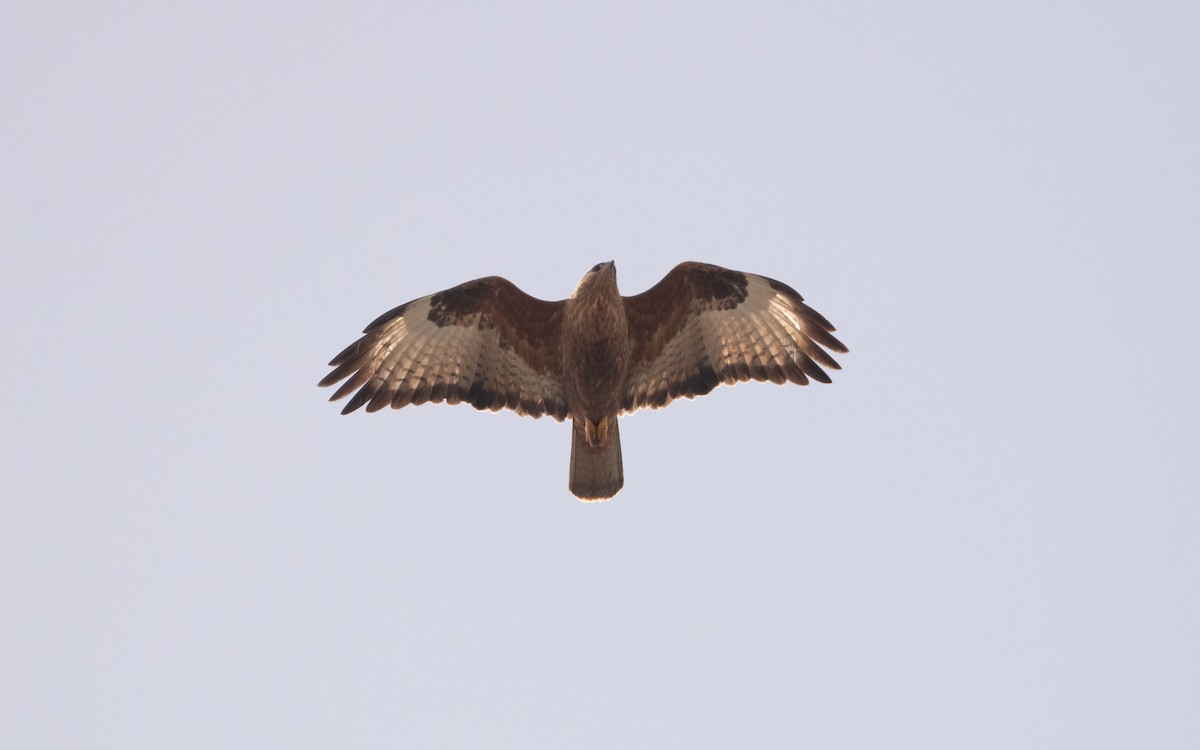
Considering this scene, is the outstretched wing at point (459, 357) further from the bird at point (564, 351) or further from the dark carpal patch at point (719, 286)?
the dark carpal patch at point (719, 286)

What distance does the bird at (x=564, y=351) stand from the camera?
11.8 meters

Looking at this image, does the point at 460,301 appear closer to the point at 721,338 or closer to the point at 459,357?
the point at 459,357

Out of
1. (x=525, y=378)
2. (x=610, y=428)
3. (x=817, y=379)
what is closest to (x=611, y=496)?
(x=610, y=428)

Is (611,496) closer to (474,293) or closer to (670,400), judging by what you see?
(670,400)

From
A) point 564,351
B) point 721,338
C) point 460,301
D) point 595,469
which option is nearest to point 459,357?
point 460,301

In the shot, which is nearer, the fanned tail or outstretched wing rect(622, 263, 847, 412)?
the fanned tail

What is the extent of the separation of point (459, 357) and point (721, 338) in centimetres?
248

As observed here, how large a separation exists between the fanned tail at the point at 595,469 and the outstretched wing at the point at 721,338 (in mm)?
530

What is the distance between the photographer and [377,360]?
12.0 meters

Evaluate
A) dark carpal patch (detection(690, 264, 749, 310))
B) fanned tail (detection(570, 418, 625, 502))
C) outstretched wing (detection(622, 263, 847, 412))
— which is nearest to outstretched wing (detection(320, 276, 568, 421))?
fanned tail (detection(570, 418, 625, 502))

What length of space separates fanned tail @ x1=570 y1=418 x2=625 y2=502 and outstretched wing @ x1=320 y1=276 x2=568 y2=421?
0.45 metres

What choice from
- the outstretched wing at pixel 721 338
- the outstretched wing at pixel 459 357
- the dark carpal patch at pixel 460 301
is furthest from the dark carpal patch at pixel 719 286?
the dark carpal patch at pixel 460 301

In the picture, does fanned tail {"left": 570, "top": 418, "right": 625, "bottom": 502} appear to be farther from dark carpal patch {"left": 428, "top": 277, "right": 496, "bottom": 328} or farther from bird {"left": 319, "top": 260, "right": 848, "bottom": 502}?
dark carpal patch {"left": 428, "top": 277, "right": 496, "bottom": 328}

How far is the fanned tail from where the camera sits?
463 inches
